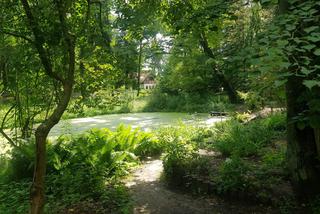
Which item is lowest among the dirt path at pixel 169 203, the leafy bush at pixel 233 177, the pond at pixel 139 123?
the dirt path at pixel 169 203

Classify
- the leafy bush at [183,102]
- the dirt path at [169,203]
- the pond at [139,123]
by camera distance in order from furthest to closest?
1. the leafy bush at [183,102]
2. the pond at [139,123]
3. the dirt path at [169,203]

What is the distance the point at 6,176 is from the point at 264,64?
5330 mm

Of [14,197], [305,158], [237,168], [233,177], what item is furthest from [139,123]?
[305,158]

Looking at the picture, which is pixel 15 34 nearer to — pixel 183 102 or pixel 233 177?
pixel 233 177

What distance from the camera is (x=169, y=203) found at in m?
4.80

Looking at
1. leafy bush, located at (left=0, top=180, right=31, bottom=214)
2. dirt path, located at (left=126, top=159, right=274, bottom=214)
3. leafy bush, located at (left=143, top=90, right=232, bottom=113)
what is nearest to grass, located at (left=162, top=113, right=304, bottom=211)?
dirt path, located at (left=126, top=159, right=274, bottom=214)

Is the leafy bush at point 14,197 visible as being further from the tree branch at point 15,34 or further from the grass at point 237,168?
the tree branch at point 15,34

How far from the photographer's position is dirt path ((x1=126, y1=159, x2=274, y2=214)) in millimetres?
4453

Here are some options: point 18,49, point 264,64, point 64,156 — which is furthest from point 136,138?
point 264,64

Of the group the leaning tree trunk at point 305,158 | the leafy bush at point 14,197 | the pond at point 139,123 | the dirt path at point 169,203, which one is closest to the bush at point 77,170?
the leafy bush at point 14,197

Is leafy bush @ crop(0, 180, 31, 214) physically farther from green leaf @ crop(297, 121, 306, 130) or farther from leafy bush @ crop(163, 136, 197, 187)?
green leaf @ crop(297, 121, 306, 130)

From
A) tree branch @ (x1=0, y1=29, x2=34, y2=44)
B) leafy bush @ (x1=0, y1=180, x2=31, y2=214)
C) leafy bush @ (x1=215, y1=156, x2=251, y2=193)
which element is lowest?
leafy bush @ (x1=0, y1=180, x2=31, y2=214)

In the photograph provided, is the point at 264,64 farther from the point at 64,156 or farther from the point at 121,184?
the point at 64,156

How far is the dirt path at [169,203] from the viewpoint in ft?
14.6
